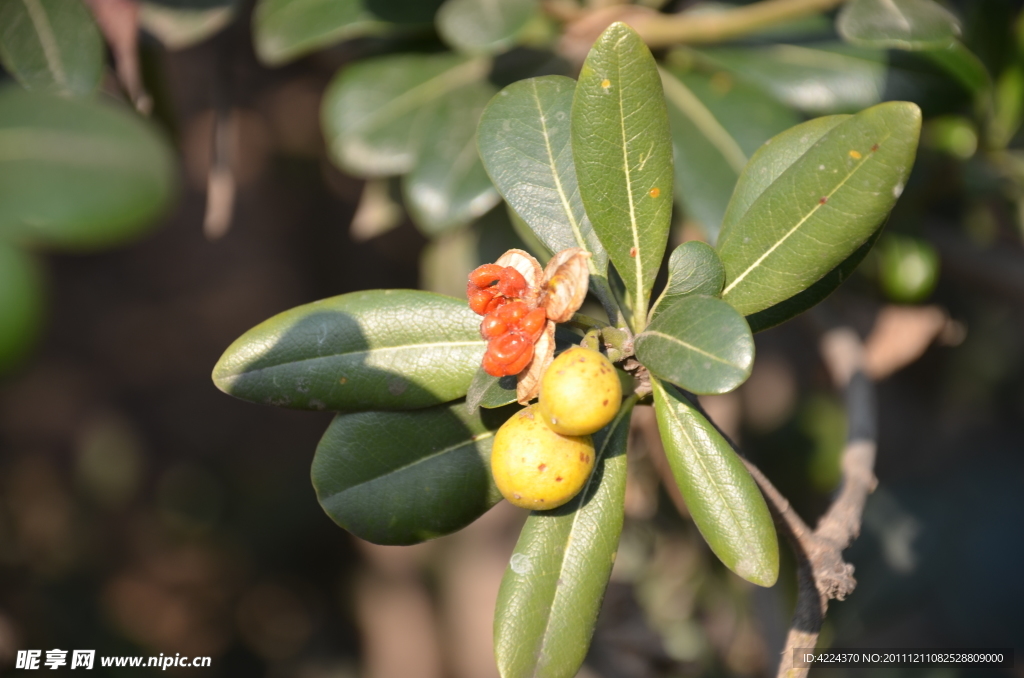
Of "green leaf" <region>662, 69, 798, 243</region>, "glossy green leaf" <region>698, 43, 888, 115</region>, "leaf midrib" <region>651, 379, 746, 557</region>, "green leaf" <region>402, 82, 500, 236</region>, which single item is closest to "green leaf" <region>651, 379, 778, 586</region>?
"leaf midrib" <region>651, 379, 746, 557</region>

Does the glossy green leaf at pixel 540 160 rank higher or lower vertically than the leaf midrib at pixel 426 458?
higher

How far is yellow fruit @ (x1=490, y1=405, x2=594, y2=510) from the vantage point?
2.28ft

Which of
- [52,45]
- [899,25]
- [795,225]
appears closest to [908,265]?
[899,25]

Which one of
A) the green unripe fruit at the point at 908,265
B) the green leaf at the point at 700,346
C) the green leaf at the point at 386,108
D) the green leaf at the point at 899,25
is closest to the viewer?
the green leaf at the point at 700,346

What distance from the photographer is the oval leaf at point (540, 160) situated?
85 centimetres

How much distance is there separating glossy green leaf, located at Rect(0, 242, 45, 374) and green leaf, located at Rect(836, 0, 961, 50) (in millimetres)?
988

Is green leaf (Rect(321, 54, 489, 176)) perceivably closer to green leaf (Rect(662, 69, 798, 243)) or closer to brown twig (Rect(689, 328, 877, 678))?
green leaf (Rect(662, 69, 798, 243))

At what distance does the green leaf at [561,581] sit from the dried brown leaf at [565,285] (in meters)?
0.19

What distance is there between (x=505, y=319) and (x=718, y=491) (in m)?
0.28

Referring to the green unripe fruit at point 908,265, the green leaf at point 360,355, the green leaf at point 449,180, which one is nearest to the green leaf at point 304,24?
the green leaf at point 449,180

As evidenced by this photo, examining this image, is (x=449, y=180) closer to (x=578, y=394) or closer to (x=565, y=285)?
(x=565, y=285)

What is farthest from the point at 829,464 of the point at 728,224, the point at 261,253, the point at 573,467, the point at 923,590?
the point at 261,253

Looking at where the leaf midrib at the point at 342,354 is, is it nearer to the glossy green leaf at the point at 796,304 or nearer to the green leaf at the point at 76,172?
the green leaf at the point at 76,172

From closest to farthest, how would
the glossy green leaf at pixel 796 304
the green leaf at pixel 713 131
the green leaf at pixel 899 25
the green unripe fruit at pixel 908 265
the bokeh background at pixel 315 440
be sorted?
the glossy green leaf at pixel 796 304, the green leaf at pixel 899 25, the green leaf at pixel 713 131, the green unripe fruit at pixel 908 265, the bokeh background at pixel 315 440
